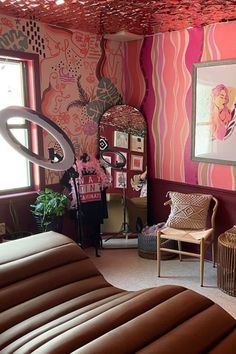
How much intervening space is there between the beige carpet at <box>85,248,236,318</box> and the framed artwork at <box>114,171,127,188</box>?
751mm

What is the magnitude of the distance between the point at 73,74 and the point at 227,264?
2.50 m

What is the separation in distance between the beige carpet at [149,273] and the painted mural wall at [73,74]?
1073mm

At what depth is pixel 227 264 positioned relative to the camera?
3303 mm

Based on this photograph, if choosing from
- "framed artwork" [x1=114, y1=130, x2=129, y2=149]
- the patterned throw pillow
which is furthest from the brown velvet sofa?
"framed artwork" [x1=114, y1=130, x2=129, y2=149]

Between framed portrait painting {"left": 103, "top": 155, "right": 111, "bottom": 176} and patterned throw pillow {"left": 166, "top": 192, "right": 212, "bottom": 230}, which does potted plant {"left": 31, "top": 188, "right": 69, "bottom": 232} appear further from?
patterned throw pillow {"left": 166, "top": 192, "right": 212, "bottom": 230}

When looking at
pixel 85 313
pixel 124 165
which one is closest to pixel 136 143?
pixel 124 165

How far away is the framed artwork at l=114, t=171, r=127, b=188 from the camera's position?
4.46 metres

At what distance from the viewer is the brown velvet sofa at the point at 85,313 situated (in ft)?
5.00

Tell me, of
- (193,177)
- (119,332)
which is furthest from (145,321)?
(193,177)

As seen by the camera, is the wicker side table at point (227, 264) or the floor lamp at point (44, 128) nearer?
the floor lamp at point (44, 128)

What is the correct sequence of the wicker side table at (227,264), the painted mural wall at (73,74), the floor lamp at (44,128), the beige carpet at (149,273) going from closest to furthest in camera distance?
the floor lamp at (44,128) → the wicker side table at (227,264) → the beige carpet at (149,273) → the painted mural wall at (73,74)

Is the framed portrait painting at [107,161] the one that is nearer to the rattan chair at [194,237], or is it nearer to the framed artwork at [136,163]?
the framed artwork at [136,163]

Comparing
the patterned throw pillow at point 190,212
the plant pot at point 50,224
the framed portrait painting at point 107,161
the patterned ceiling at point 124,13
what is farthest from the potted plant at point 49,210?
the patterned ceiling at point 124,13

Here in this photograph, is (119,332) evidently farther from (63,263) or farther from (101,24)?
(101,24)
